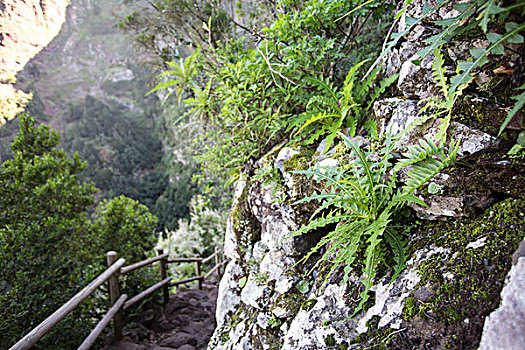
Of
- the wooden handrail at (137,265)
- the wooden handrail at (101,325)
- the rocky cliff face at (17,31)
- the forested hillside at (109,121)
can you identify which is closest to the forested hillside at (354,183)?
the wooden handrail at (101,325)

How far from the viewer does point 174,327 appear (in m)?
4.58

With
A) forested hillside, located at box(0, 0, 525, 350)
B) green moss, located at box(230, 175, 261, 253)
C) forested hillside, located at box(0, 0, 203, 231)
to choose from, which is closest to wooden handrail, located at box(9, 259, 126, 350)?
forested hillside, located at box(0, 0, 525, 350)

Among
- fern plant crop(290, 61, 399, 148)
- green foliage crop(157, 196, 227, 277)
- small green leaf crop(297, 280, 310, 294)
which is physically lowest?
green foliage crop(157, 196, 227, 277)

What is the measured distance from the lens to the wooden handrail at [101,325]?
285cm

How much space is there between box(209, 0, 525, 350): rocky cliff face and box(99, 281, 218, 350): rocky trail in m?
2.16

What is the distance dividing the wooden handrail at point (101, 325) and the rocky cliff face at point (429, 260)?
1748mm

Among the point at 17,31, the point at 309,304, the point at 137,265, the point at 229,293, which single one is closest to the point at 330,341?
the point at 309,304

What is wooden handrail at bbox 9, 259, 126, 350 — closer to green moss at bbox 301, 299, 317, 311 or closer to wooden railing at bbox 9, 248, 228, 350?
wooden railing at bbox 9, 248, 228, 350

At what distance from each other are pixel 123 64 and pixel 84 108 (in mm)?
14650

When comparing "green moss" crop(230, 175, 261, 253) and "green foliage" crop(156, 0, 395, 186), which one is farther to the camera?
"green moss" crop(230, 175, 261, 253)

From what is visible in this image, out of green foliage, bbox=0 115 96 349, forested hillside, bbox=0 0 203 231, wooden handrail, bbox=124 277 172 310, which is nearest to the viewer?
green foliage, bbox=0 115 96 349

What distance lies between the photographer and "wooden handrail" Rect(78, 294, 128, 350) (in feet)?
9.37

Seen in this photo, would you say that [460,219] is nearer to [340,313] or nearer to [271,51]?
[340,313]

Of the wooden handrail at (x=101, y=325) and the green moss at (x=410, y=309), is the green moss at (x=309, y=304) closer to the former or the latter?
the green moss at (x=410, y=309)
